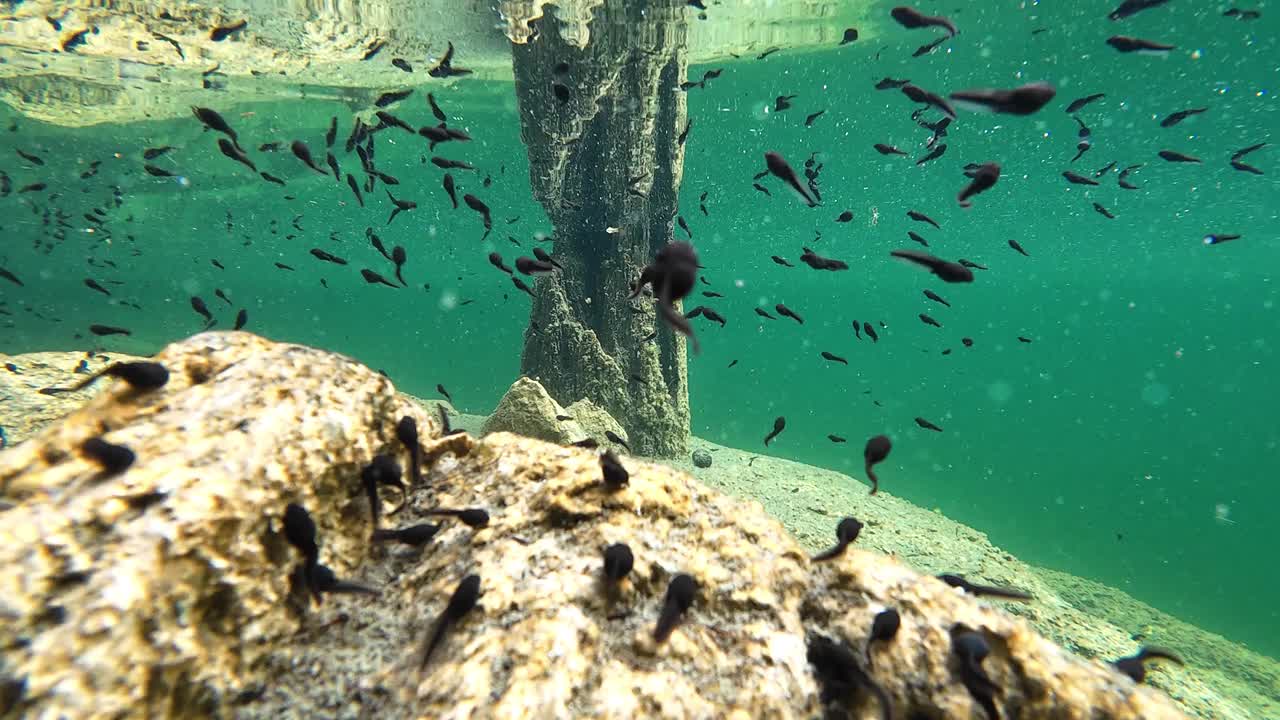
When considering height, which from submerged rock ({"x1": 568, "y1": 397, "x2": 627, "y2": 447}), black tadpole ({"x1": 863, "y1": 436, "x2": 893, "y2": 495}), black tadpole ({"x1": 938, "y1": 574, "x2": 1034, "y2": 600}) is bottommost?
submerged rock ({"x1": 568, "y1": 397, "x2": 627, "y2": 447})

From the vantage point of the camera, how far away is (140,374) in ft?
7.28

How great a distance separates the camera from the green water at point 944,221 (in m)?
18.9

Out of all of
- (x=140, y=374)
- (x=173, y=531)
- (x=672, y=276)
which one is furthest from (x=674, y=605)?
(x=140, y=374)

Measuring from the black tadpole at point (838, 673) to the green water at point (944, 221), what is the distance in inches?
287

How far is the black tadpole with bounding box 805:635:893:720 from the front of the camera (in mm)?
1849

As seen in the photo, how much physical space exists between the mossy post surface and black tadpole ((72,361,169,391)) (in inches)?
351

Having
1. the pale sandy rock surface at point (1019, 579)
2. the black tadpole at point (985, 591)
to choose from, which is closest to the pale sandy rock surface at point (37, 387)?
the black tadpole at point (985, 591)

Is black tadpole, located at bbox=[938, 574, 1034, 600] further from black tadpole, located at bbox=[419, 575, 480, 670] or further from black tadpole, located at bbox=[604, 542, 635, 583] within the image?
black tadpole, located at bbox=[419, 575, 480, 670]

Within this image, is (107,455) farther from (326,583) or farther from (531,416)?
(531,416)

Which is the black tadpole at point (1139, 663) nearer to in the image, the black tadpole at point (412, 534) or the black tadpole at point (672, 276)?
the black tadpole at point (672, 276)

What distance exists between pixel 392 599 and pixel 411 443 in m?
0.77

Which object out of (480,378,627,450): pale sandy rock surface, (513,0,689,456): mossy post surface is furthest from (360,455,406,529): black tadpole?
(513,0,689,456): mossy post surface

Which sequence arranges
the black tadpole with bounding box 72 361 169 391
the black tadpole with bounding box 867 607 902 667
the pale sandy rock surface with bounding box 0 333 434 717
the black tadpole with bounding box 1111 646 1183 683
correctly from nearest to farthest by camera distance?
the pale sandy rock surface with bounding box 0 333 434 717 < the black tadpole with bounding box 867 607 902 667 < the black tadpole with bounding box 72 361 169 391 < the black tadpole with bounding box 1111 646 1183 683

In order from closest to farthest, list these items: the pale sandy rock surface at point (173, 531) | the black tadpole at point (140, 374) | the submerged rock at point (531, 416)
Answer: the pale sandy rock surface at point (173, 531) < the black tadpole at point (140, 374) < the submerged rock at point (531, 416)
